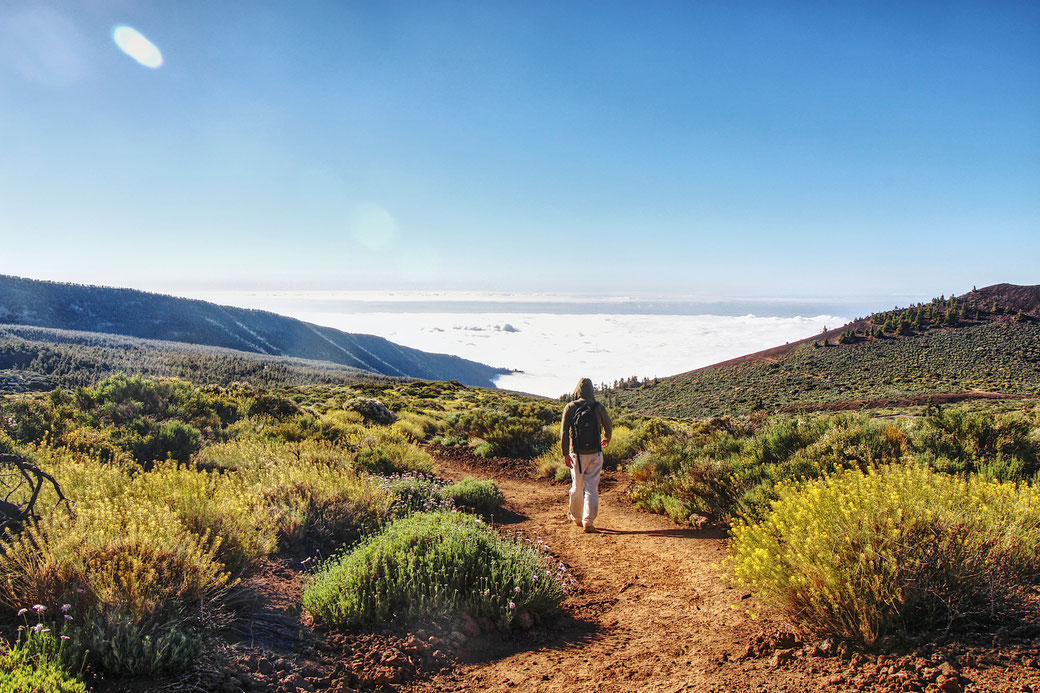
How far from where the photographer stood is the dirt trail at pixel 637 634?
300 cm

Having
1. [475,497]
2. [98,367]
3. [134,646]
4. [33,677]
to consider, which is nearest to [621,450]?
[475,497]

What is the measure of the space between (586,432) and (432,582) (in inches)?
123

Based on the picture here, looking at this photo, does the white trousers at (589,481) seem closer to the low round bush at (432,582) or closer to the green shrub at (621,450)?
the low round bush at (432,582)

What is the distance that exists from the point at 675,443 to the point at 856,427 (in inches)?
114

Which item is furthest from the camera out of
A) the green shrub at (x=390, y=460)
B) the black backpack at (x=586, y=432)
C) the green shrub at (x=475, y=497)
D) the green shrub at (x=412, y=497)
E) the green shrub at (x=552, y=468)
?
the green shrub at (x=552, y=468)

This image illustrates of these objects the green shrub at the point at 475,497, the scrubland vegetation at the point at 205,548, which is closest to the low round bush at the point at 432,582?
the scrubland vegetation at the point at 205,548

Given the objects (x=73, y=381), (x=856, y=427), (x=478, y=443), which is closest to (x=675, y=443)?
(x=856, y=427)

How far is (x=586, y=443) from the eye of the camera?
21.3 ft

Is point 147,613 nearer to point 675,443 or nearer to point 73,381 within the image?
point 675,443

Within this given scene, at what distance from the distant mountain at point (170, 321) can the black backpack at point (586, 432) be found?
110 m

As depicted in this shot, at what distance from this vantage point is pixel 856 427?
7.03 m

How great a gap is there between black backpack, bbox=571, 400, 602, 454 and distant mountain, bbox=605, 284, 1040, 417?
37.8 meters

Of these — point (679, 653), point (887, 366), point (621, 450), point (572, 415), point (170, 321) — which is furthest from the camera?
point (170, 321)

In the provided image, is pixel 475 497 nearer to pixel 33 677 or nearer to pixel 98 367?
pixel 33 677
